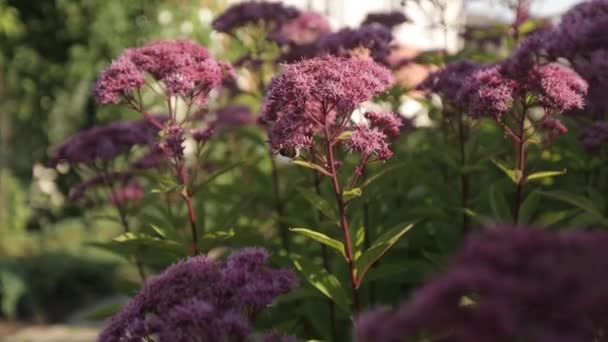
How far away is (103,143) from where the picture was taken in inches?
141

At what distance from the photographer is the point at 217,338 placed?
1.78m

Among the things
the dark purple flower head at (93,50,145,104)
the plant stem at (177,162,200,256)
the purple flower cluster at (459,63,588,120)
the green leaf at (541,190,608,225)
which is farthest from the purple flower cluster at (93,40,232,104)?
the green leaf at (541,190,608,225)

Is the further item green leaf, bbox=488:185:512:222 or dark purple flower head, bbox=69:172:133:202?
dark purple flower head, bbox=69:172:133:202

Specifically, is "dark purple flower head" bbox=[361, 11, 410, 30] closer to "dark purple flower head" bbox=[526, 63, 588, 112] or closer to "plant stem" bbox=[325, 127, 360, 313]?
"dark purple flower head" bbox=[526, 63, 588, 112]

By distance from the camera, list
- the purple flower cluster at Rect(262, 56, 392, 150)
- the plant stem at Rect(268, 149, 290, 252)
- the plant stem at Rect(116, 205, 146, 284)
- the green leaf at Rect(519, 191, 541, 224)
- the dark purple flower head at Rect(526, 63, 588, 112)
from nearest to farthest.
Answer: the purple flower cluster at Rect(262, 56, 392, 150) → the dark purple flower head at Rect(526, 63, 588, 112) → the green leaf at Rect(519, 191, 541, 224) → the plant stem at Rect(116, 205, 146, 284) → the plant stem at Rect(268, 149, 290, 252)

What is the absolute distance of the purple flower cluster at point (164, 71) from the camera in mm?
2871

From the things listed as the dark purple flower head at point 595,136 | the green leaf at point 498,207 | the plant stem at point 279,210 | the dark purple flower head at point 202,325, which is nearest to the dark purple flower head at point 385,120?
the green leaf at point 498,207

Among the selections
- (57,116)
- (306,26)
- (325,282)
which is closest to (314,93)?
(325,282)

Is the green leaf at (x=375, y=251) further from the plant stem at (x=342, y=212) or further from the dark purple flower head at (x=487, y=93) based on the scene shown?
the dark purple flower head at (x=487, y=93)

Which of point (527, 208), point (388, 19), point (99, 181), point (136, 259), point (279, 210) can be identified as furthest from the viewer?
point (388, 19)

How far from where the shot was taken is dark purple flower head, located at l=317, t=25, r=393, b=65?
3.37 m

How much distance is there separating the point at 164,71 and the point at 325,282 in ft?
3.51

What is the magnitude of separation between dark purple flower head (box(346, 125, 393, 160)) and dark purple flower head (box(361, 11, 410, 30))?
6.79ft

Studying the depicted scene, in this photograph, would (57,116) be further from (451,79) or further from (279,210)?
(451,79)
